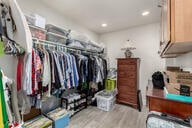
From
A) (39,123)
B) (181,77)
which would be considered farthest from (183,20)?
(39,123)

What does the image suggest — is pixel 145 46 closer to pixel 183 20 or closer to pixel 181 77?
pixel 181 77

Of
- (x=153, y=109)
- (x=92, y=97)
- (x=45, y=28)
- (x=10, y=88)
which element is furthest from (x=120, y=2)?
(x=92, y=97)

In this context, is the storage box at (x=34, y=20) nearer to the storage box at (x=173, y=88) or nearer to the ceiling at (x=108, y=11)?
the ceiling at (x=108, y=11)

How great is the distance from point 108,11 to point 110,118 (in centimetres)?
237

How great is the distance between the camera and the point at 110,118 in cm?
252

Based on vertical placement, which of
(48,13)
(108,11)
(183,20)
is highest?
(108,11)

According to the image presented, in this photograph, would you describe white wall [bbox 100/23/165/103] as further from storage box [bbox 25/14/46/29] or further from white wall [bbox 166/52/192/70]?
storage box [bbox 25/14/46/29]

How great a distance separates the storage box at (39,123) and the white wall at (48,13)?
71.4 inches

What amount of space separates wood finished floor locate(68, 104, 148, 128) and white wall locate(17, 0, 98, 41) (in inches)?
86.3

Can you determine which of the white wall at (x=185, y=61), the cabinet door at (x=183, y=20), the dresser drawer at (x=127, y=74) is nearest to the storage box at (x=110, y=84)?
the dresser drawer at (x=127, y=74)

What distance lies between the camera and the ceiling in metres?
2.22

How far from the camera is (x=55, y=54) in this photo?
1974mm

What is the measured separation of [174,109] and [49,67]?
171cm

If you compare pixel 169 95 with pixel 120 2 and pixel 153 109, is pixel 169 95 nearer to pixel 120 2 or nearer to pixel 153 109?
pixel 153 109
